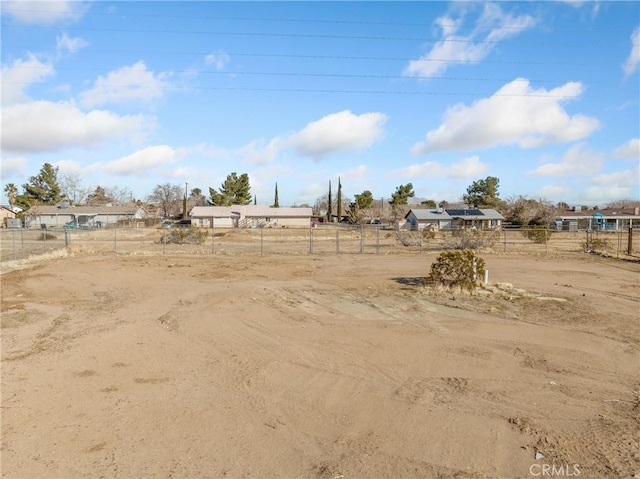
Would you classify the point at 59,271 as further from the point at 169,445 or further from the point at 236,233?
the point at 236,233

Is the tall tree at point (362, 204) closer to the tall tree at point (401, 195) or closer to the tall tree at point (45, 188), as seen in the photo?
the tall tree at point (401, 195)

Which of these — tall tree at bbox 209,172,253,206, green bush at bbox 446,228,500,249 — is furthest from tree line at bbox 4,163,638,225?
green bush at bbox 446,228,500,249

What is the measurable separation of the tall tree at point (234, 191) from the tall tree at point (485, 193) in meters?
51.2

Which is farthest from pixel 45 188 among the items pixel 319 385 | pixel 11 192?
pixel 319 385

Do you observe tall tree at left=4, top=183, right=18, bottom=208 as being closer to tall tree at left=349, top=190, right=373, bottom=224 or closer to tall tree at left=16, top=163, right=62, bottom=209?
tall tree at left=16, top=163, right=62, bottom=209

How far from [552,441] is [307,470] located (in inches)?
121

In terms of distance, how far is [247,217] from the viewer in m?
87.6

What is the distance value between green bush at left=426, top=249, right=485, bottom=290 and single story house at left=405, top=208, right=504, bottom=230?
60.2 metres

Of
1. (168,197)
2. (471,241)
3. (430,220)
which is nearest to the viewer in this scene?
(471,241)

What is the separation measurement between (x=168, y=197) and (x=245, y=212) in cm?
3575

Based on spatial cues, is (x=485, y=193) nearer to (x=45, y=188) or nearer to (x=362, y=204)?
(x=362, y=204)

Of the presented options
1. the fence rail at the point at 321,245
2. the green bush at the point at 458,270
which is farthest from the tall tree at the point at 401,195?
the green bush at the point at 458,270

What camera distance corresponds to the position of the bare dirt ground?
5.18 metres

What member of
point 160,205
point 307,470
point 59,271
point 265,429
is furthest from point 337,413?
point 160,205
